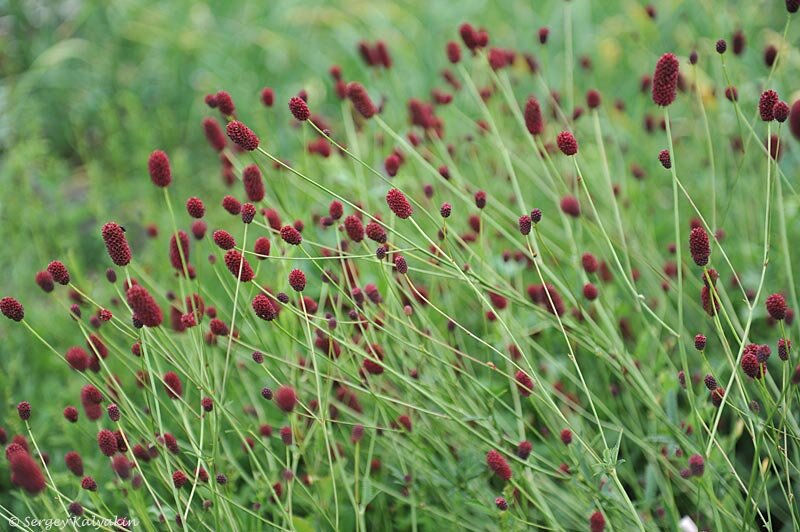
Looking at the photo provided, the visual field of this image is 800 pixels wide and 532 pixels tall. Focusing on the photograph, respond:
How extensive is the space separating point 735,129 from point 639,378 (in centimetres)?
168

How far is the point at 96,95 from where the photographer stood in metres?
4.24

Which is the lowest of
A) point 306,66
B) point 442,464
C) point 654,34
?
point 442,464

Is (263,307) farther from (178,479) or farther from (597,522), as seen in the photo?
(597,522)

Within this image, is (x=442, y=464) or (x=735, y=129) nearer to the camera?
(x=442, y=464)

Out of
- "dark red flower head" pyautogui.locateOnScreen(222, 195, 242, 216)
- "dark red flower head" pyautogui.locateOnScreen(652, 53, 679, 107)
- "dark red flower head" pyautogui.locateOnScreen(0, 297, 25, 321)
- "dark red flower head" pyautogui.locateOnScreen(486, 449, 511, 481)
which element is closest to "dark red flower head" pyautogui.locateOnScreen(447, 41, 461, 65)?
"dark red flower head" pyautogui.locateOnScreen(652, 53, 679, 107)

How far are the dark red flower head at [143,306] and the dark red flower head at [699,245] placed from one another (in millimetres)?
885

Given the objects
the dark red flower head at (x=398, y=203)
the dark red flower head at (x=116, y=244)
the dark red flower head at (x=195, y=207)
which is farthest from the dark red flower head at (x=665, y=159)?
the dark red flower head at (x=116, y=244)

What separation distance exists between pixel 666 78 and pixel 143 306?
1028 mm

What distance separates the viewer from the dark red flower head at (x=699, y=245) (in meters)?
1.34

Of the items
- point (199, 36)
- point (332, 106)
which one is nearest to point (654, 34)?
point (332, 106)

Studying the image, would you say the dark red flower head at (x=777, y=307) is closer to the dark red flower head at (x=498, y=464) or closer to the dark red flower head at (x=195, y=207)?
the dark red flower head at (x=498, y=464)

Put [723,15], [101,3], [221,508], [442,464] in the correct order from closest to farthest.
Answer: [221,508]
[442,464]
[723,15]
[101,3]

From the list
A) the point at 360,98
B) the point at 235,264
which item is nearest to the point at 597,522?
the point at 235,264

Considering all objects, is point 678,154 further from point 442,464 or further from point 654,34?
point 442,464
